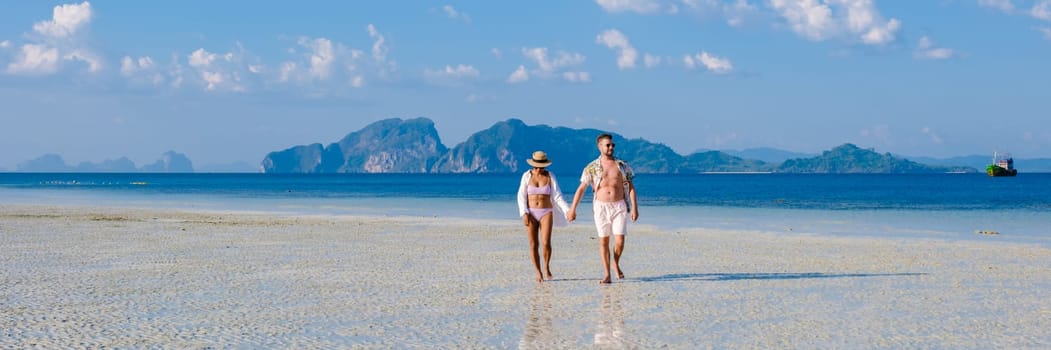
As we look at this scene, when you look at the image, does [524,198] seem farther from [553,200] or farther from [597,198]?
[597,198]

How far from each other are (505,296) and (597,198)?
6.17ft

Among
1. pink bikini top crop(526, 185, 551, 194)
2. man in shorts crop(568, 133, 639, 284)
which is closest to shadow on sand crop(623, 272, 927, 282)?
man in shorts crop(568, 133, 639, 284)

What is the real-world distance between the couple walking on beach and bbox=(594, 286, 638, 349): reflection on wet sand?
1.14 meters

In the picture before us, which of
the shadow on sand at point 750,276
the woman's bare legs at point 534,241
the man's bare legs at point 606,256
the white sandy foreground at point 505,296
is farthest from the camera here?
the shadow on sand at point 750,276

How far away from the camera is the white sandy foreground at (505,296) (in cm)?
826

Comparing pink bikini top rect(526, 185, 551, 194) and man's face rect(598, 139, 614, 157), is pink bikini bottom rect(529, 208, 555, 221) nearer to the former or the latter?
pink bikini top rect(526, 185, 551, 194)

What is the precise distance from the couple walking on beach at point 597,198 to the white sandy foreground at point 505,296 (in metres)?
0.70

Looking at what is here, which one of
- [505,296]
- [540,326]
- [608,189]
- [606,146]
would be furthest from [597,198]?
[540,326]

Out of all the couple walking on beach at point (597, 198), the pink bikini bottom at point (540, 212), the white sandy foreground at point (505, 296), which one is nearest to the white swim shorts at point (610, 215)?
the couple walking on beach at point (597, 198)

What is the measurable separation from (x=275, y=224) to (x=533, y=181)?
1681 centimetres

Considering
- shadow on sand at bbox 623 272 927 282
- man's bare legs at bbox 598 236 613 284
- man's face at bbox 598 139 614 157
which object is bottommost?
shadow on sand at bbox 623 272 927 282

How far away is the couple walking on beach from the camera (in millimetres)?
11625

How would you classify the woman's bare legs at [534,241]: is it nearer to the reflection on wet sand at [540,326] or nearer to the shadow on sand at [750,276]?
the reflection on wet sand at [540,326]

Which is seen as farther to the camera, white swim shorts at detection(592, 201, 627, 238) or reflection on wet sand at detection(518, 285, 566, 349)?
white swim shorts at detection(592, 201, 627, 238)
